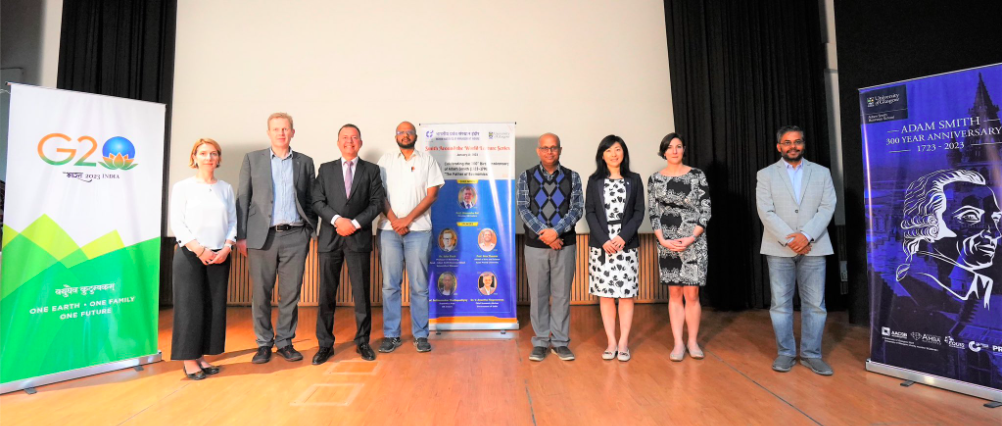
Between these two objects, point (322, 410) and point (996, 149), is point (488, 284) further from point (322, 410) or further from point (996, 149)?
point (996, 149)

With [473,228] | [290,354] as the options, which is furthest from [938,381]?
[290,354]

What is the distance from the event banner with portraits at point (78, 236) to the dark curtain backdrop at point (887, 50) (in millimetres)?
5320

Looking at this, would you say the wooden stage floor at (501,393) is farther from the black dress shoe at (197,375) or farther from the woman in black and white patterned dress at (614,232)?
the woman in black and white patterned dress at (614,232)

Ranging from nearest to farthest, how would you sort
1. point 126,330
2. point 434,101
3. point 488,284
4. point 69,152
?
point 69,152
point 126,330
point 488,284
point 434,101

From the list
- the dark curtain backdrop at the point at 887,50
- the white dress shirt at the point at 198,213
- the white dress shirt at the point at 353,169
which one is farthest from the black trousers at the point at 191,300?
the dark curtain backdrop at the point at 887,50

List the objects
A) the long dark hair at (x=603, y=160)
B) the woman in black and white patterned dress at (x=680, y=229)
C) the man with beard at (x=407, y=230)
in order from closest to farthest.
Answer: the woman in black and white patterned dress at (x=680, y=229), the long dark hair at (x=603, y=160), the man with beard at (x=407, y=230)

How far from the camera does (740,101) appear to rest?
16.8 feet

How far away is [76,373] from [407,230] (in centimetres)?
A: 215

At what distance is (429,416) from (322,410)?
0.55m

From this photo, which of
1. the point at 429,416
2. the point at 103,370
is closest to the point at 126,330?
the point at 103,370

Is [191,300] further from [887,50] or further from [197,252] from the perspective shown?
[887,50]

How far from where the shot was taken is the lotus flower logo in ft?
9.79

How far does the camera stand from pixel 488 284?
4.14 m

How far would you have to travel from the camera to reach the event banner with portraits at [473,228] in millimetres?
4098
